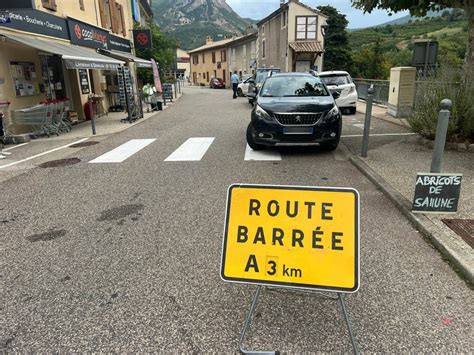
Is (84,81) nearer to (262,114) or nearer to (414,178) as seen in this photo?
(262,114)

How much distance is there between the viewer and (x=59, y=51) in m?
11.2

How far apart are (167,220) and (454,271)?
303 cm

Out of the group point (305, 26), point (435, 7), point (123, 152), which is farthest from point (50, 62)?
point (305, 26)

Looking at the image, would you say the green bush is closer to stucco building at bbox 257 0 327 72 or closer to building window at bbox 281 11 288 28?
stucco building at bbox 257 0 327 72

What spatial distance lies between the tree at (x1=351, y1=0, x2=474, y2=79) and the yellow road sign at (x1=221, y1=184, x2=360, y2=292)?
21.0 feet

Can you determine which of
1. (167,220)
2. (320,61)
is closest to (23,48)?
(167,220)

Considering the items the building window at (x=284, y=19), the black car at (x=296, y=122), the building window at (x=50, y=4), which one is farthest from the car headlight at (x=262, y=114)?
the building window at (x=284, y=19)

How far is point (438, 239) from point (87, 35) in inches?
643

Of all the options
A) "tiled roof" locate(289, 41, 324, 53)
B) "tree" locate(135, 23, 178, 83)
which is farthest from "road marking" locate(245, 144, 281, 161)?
"tiled roof" locate(289, 41, 324, 53)

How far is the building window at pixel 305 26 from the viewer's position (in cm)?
3588

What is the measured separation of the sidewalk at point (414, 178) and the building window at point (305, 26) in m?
30.6

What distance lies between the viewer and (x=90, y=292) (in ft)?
9.93

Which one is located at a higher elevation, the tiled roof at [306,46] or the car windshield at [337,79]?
the tiled roof at [306,46]

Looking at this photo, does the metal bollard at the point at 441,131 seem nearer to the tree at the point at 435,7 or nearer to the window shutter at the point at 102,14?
the tree at the point at 435,7
